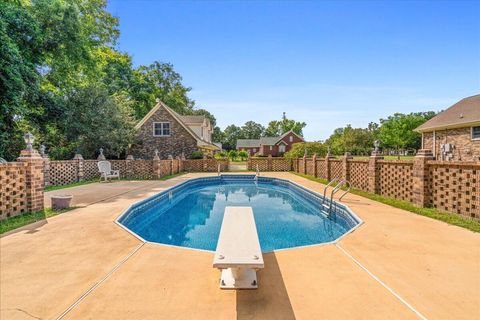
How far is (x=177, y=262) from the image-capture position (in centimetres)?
398

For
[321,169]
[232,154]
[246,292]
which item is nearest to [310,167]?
[321,169]

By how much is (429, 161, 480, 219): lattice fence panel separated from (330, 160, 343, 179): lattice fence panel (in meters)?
6.16

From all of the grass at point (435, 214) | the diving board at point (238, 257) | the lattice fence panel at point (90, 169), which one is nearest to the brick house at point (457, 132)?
the grass at point (435, 214)

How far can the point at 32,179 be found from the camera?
7121 millimetres

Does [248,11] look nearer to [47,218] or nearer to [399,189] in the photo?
[399,189]

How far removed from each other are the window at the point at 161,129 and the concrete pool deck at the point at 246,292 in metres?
19.6

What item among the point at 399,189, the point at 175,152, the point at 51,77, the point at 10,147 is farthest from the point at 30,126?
the point at 399,189

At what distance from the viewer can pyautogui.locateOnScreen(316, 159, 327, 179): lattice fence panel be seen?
52.3ft

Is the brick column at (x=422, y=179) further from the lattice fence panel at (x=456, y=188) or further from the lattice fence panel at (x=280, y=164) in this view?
the lattice fence panel at (x=280, y=164)

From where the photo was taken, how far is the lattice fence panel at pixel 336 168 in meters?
13.5

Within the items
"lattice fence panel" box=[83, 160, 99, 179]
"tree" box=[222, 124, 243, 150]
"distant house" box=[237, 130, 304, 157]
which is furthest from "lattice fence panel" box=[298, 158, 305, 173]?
"tree" box=[222, 124, 243, 150]

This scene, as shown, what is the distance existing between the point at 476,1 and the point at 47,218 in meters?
14.4

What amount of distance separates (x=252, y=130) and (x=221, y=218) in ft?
230

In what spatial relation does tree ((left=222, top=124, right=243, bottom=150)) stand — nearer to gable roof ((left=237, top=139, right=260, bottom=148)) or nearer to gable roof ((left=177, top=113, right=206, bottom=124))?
gable roof ((left=237, top=139, right=260, bottom=148))
